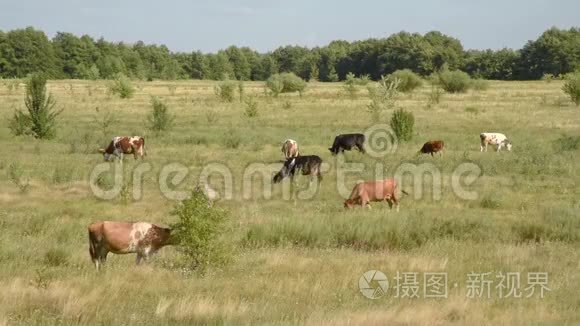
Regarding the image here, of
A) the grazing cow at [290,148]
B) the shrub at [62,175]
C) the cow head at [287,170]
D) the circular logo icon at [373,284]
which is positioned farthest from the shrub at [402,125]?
the circular logo icon at [373,284]

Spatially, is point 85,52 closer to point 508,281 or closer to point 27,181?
point 27,181

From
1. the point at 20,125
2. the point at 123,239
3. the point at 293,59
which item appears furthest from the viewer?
the point at 293,59

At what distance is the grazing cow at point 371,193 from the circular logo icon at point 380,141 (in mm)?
8320

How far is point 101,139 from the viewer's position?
1004 inches

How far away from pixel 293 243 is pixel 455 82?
50946 millimetres

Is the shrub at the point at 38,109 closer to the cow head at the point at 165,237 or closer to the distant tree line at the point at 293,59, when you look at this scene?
the cow head at the point at 165,237

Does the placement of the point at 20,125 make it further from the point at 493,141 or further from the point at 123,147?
the point at 493,141

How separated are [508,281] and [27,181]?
1185cm

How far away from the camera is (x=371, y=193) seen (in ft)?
44.2

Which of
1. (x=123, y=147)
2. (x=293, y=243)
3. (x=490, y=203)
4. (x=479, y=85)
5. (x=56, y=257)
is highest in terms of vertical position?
(x=479, y=85)

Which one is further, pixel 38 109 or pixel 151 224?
pixel 38 109

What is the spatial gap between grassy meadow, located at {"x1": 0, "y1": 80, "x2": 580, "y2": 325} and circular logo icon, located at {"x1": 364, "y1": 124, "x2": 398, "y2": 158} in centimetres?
53

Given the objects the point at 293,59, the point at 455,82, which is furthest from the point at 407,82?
the point at 293,59

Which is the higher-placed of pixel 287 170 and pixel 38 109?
pixel 38 109
